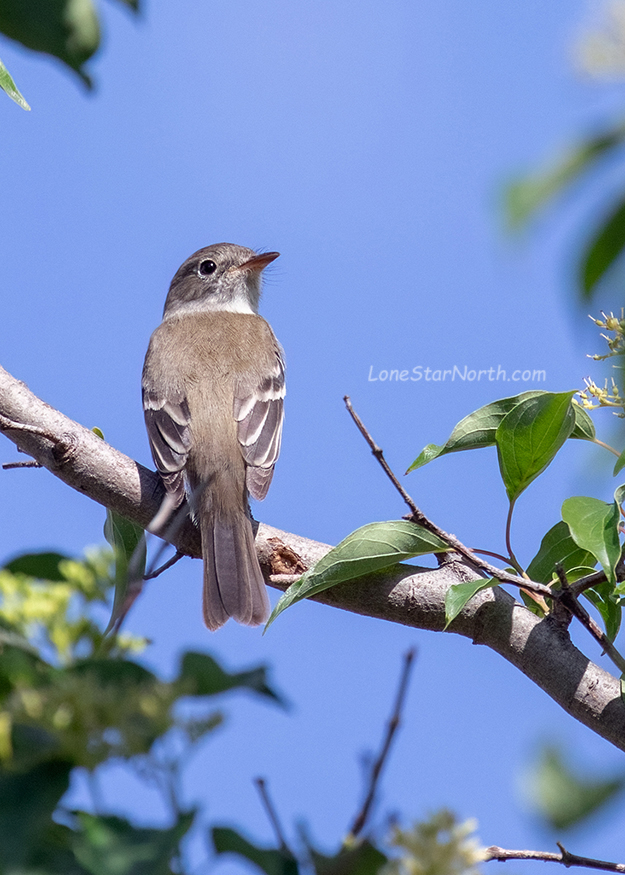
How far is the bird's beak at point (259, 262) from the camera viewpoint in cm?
696

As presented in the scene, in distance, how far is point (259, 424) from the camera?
5.14 metres

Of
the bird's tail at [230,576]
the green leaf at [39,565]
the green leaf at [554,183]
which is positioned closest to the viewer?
the green leaf at [554,183]

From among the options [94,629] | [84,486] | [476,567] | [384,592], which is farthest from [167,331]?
[94,629]

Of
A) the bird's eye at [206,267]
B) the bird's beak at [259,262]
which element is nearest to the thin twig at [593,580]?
the bird's beak at [259,262]

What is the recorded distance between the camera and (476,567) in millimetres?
2988

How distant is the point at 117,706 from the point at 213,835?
29 centimetres

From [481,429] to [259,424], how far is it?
2283 millimetres

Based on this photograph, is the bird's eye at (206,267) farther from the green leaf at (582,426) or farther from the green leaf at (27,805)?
the green leaf at (27,805)

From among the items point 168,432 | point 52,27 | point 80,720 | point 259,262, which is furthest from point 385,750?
point 259,262

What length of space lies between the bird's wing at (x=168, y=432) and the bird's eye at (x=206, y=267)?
2.10 meters

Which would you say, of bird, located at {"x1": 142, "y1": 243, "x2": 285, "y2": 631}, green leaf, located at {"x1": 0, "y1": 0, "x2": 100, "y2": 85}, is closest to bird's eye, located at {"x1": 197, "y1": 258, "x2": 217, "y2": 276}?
bird, located at {"x1": 142, "y1": 243, "x2": 285, "y2": 631}

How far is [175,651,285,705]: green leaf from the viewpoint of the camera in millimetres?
1217

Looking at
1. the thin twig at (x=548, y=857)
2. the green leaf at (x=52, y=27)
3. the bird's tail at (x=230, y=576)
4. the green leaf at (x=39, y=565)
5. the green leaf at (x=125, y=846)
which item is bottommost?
the green leaf at (x=125, y=846)

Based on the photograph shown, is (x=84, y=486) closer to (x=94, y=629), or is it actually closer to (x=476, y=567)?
(x=476, y=567)
